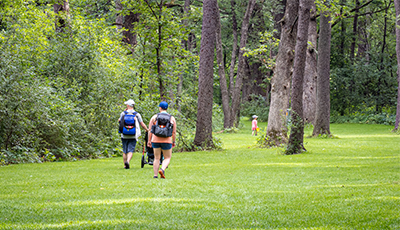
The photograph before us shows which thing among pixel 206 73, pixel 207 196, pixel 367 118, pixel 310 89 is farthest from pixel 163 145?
pixel 367 118

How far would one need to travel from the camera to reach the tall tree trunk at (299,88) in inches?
688

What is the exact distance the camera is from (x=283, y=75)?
70.1 ft

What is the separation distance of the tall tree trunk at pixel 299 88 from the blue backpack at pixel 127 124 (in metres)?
6.76

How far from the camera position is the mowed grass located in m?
6.31

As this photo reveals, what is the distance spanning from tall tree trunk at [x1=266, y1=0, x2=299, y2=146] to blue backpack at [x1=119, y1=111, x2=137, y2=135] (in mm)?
9593

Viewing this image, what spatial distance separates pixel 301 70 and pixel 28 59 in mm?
11019

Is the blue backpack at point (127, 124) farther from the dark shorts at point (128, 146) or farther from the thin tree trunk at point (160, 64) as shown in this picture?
the thin tree trunk at point (160, 64)

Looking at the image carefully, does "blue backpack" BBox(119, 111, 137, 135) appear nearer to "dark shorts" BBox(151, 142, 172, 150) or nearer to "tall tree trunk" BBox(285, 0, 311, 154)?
"dark shorts" BBox(151, 142, 172, 150)

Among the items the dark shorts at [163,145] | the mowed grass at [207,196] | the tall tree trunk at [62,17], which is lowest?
the mowed grass at [207,196]

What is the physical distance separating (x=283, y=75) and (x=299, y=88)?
3931mm

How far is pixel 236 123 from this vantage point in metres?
40.5

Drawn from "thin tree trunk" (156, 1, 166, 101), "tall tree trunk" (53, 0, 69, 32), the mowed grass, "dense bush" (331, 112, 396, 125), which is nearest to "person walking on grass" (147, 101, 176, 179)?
the mowed grass

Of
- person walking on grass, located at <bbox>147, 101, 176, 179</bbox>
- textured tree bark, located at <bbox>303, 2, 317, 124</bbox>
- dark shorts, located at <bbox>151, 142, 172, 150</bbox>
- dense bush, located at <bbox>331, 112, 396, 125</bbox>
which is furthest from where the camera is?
dense bush, located at <bbox>331, 112, 396, 125</bbox>

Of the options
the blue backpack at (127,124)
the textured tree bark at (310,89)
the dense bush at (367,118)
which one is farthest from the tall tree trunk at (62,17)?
the dense bush at (367,118)
